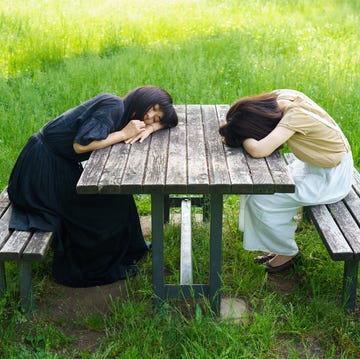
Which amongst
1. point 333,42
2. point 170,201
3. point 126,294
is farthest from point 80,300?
point 333,42

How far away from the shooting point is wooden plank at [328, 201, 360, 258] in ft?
10.2

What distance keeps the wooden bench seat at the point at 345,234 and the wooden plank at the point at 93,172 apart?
3.73 ft

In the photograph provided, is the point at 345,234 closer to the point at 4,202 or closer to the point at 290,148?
the point at 290,148

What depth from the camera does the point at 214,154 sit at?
3246 millimetres

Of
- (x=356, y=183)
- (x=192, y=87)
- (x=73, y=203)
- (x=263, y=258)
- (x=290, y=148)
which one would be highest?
(x=290, y=148)

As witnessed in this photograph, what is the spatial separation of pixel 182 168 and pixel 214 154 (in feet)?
0.87

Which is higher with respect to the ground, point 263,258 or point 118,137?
point 118,137

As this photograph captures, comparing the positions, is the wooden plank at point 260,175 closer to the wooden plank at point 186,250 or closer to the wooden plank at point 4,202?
the wooden plank at point 186,250

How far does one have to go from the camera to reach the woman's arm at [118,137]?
3328mm

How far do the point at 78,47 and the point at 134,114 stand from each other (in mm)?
4191

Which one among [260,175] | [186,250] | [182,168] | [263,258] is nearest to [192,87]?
[263,258]

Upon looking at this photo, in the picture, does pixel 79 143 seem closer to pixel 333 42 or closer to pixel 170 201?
pixel 170 201

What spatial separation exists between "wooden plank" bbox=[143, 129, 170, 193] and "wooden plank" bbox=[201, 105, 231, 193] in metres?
0.21

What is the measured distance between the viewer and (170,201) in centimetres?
454
